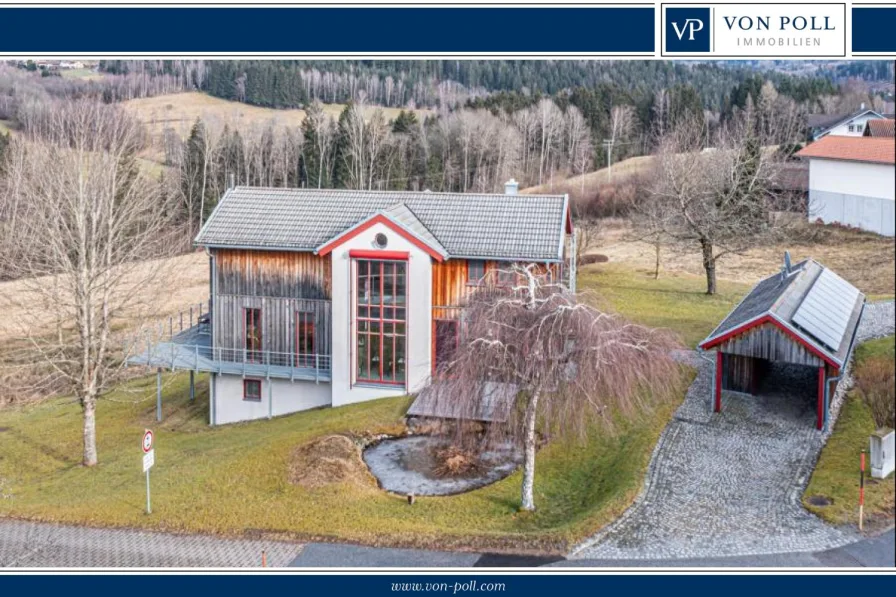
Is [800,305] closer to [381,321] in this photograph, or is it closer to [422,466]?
[422,466]

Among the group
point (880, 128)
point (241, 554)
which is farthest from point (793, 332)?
point (241, 554)

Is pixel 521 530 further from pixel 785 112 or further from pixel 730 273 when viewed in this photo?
pixel 785 112

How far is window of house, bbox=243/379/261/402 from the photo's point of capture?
85.2 feet

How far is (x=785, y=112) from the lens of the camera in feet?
105

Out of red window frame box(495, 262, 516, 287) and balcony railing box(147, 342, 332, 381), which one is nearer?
red window frame box(495, 262, 516, 287)

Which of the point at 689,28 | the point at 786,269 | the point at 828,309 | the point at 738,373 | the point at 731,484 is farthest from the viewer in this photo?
the point at 786,269

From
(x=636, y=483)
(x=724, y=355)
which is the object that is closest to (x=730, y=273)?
(x=724, y=355)

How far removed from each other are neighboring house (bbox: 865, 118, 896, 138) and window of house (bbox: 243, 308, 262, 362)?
14244 millimetres

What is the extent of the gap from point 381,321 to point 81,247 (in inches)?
260

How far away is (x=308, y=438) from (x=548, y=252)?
6535mm

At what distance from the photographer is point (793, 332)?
19.5 metres

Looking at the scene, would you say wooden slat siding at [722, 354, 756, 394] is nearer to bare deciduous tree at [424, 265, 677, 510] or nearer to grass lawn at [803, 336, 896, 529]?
grass lawn at [803, 336, 896, 529]

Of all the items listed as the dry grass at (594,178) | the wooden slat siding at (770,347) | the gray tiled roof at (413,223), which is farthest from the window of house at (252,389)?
the dry grass at (594,178)

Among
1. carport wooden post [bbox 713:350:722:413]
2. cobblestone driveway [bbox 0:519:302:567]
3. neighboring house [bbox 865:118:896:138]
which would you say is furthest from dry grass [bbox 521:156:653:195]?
cobblestone driveway [bbox 0:519:302:567]
